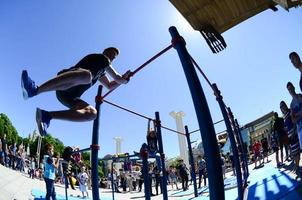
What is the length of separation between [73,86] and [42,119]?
0.49 metres

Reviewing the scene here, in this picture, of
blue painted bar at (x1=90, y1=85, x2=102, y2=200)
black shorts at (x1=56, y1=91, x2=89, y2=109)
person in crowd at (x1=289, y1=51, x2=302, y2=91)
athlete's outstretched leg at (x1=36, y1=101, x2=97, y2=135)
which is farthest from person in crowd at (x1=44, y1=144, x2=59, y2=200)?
person in crowd at (x1=289, y1=51, x2=302, y2=91)

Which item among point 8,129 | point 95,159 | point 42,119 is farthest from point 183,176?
point 8,129

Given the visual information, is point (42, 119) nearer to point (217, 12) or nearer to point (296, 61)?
point (296, 61)

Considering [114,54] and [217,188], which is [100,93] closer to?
[114,54]

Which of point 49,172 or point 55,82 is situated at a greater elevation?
point 55,82

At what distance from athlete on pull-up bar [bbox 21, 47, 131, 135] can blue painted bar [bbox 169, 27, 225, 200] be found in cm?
108

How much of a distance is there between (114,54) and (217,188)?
7.62ft

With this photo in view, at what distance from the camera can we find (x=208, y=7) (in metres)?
6.36

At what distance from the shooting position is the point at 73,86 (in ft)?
9.43

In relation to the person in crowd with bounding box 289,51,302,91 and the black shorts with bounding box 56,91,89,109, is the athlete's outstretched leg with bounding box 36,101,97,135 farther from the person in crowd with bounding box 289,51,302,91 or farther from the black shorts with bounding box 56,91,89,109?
the person in crowd with bounding box 289,51,302,91

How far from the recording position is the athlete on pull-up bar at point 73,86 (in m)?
2.51

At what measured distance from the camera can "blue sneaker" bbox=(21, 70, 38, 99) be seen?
2.44 m

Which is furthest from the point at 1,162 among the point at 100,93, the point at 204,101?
the point at 204,101

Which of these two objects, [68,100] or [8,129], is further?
[8,129]
